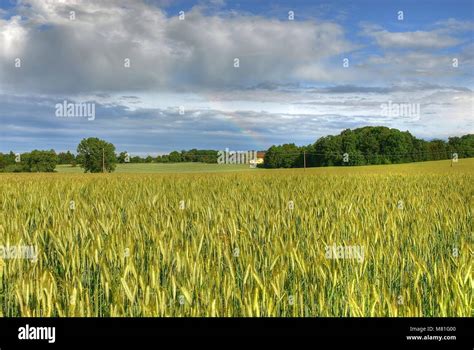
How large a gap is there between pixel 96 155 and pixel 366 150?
34.6m

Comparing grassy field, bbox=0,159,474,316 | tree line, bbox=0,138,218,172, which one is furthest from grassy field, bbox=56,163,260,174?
grassy field, bbox=0,159,474,316

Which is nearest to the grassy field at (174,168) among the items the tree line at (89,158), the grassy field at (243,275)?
the tree line at (89,158)

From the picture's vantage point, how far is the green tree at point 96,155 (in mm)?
50312

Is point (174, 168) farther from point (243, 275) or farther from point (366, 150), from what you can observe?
point (243, 275)

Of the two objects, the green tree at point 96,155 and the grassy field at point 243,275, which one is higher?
the green tree at point 96,155

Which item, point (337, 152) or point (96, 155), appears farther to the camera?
point (337, 152)

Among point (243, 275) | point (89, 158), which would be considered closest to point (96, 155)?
point (89, 158)

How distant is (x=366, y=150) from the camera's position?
200ft

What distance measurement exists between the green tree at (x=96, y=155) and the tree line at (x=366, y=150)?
19.2 m

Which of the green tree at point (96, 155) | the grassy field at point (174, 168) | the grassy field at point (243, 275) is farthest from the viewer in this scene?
the green tree at point (96, 155)

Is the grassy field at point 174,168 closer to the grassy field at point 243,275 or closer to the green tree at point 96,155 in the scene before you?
the green tree at point 96,155
